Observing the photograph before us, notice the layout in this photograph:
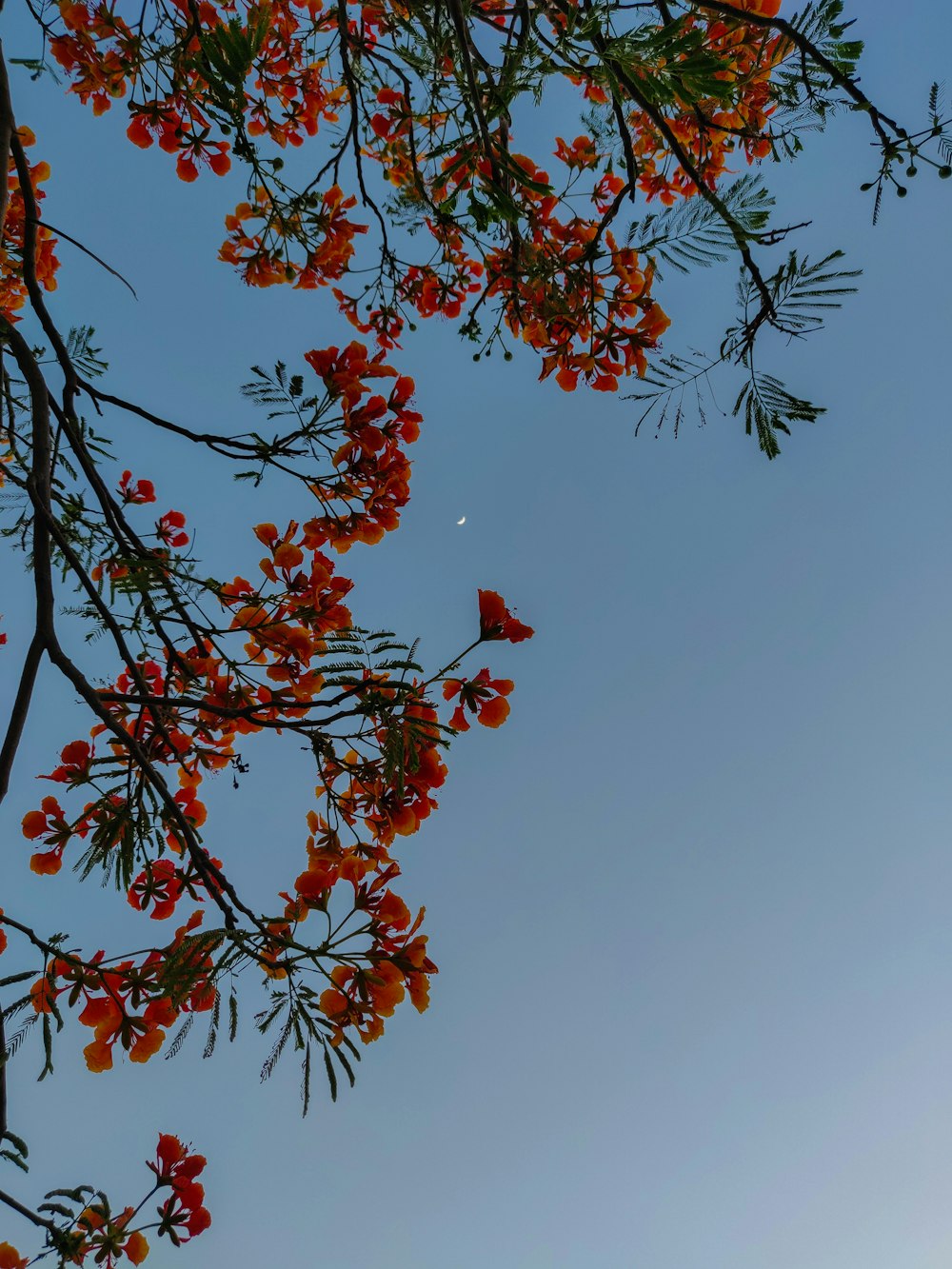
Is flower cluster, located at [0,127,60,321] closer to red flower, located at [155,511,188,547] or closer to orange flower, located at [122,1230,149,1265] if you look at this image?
red flower, located at [155,511,188,547]

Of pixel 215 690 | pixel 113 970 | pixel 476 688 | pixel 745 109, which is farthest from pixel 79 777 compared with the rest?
pixel 745 109

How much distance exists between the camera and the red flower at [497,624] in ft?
6.34

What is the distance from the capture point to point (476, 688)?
6.74ft

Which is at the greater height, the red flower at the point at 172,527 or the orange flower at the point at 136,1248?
the red flower at the point at 172,527

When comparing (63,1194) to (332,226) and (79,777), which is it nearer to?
(79,777)

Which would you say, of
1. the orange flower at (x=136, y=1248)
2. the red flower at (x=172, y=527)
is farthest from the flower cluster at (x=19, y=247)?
the orange flower at (x=136, y=1248)

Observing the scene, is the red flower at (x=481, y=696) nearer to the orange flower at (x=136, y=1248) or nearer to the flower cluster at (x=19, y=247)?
the orange flower at (x=136, y=1248)

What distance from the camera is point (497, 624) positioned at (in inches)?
76.6

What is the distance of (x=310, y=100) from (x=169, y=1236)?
4.66 meters

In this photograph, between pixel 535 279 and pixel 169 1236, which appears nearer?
pixel 169 1236

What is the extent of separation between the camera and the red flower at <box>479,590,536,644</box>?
1933mm

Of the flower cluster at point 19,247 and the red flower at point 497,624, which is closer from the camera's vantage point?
the red flower at point 497,624

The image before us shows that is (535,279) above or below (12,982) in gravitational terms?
above

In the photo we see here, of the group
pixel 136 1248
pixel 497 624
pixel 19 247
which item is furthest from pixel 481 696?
pixel 19 247
